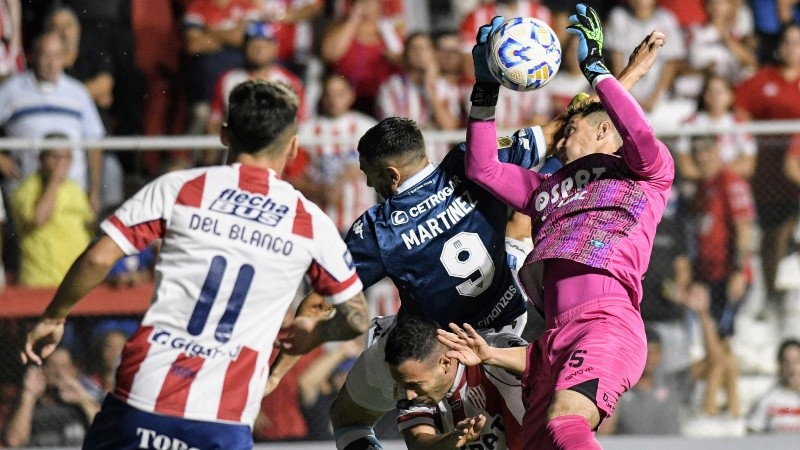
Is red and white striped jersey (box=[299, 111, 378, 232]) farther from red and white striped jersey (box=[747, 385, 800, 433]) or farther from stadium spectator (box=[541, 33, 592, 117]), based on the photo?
red and white striped jersey (box=[747, 385, 800, 433])

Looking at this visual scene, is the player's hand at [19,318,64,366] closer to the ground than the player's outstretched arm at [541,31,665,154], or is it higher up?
closer to the ground

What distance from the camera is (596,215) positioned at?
5367mm

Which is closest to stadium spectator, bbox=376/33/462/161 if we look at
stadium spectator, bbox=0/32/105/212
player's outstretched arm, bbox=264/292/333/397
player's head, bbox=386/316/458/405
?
stadium spectator, bbox=0/32/105/212

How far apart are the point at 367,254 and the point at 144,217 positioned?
1711 mm

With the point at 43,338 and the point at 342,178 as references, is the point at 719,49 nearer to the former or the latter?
the point at 342,178

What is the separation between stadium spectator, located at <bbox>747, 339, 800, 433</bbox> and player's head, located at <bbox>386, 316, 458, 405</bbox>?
154 inches

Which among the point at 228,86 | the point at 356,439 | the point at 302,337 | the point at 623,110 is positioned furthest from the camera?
the point at 228,86

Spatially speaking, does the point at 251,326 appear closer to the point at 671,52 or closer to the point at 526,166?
the point at 526,166

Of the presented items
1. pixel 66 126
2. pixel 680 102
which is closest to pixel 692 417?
pixel 680 102

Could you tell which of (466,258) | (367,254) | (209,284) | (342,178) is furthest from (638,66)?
(342,178)

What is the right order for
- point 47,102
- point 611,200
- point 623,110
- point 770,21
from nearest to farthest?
point 623,110 < point 611,200 < point 47,102 < point 770,21

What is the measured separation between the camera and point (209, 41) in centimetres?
991

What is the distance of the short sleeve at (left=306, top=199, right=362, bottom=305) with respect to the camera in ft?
14.5

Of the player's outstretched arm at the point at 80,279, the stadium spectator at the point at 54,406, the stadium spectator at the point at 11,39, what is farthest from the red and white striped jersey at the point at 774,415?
the stadium spectator at the point at 11,39
